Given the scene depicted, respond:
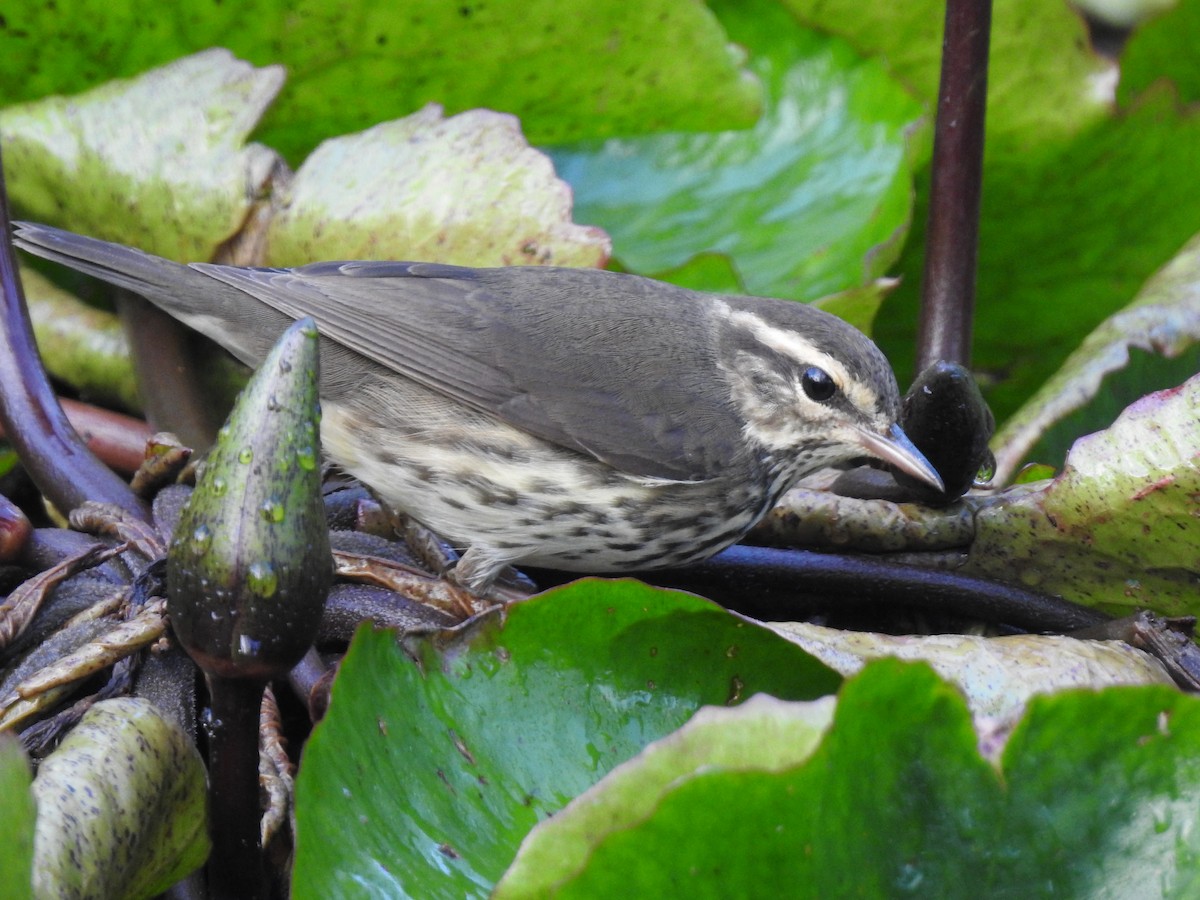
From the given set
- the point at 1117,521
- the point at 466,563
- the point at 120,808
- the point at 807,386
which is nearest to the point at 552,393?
the point at 466,563

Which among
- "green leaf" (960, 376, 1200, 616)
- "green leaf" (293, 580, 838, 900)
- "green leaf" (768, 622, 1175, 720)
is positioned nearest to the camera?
"green leaf" (293, 580, 838, 900)

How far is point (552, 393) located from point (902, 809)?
48.5 inches

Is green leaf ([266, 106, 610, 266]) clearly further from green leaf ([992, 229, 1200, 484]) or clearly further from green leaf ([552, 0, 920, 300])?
green leaf ([992, 229, 1200, 484])

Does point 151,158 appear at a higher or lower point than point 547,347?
higher

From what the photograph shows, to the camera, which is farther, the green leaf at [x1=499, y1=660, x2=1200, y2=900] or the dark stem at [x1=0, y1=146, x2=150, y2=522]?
the dark stem at [x1=0, y1=146, x2=150, y2=522]

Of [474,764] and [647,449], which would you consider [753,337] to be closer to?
[647,449]

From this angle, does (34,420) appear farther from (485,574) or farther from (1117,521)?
(1117,521)

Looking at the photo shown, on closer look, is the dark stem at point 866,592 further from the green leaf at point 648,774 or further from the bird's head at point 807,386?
the green leaf at point 648,774

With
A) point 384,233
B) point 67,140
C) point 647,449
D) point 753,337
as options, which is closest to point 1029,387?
point 753,337

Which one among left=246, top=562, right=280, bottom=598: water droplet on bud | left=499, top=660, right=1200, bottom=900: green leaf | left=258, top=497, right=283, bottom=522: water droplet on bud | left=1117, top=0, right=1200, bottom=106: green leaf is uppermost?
left=1117, top=0, right=1200, bottom=106: green leaf

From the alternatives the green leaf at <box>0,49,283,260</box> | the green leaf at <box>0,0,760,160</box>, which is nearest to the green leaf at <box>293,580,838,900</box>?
the green leaf at <box>0,49,283,260</box>

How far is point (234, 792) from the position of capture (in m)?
1.31

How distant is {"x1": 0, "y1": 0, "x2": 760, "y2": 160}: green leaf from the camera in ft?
8.03

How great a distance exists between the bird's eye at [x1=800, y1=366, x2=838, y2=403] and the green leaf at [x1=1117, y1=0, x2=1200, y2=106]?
119 cm
